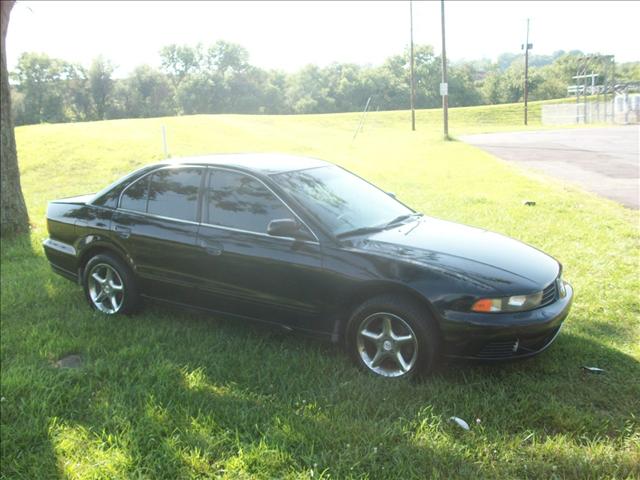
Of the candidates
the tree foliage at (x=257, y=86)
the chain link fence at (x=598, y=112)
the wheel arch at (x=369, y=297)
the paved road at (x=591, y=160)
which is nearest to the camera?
the wheel arch at (x=369, y=297)

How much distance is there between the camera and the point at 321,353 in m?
4.29

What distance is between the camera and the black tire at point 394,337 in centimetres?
362

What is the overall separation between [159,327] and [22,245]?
4.50 meters

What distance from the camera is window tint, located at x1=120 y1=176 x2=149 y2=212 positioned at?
508 centimetres

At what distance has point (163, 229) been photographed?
481 cm

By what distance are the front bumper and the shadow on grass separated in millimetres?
143

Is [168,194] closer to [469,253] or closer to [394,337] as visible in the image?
[394,337]

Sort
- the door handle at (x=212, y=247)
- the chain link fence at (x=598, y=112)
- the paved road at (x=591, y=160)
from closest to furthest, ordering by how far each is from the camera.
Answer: the door handle at (x=212, y=247)
the paved road at (x=591, y=160)
the chain link fence at (x=598, y=112)

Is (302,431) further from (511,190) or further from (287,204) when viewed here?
(511,190)

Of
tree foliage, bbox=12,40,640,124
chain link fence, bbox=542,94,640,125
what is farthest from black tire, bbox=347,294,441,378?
tree foliage, bbox=12,40,640,124

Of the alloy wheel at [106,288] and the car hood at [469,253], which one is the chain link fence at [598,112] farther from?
the alloy wheel at [106,288]

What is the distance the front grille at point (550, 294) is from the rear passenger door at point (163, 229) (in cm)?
261

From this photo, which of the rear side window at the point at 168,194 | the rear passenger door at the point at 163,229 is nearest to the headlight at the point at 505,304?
the rear passenger door at the point at 163,229

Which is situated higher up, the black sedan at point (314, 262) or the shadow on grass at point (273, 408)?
the black sedan at point (314, 262)
